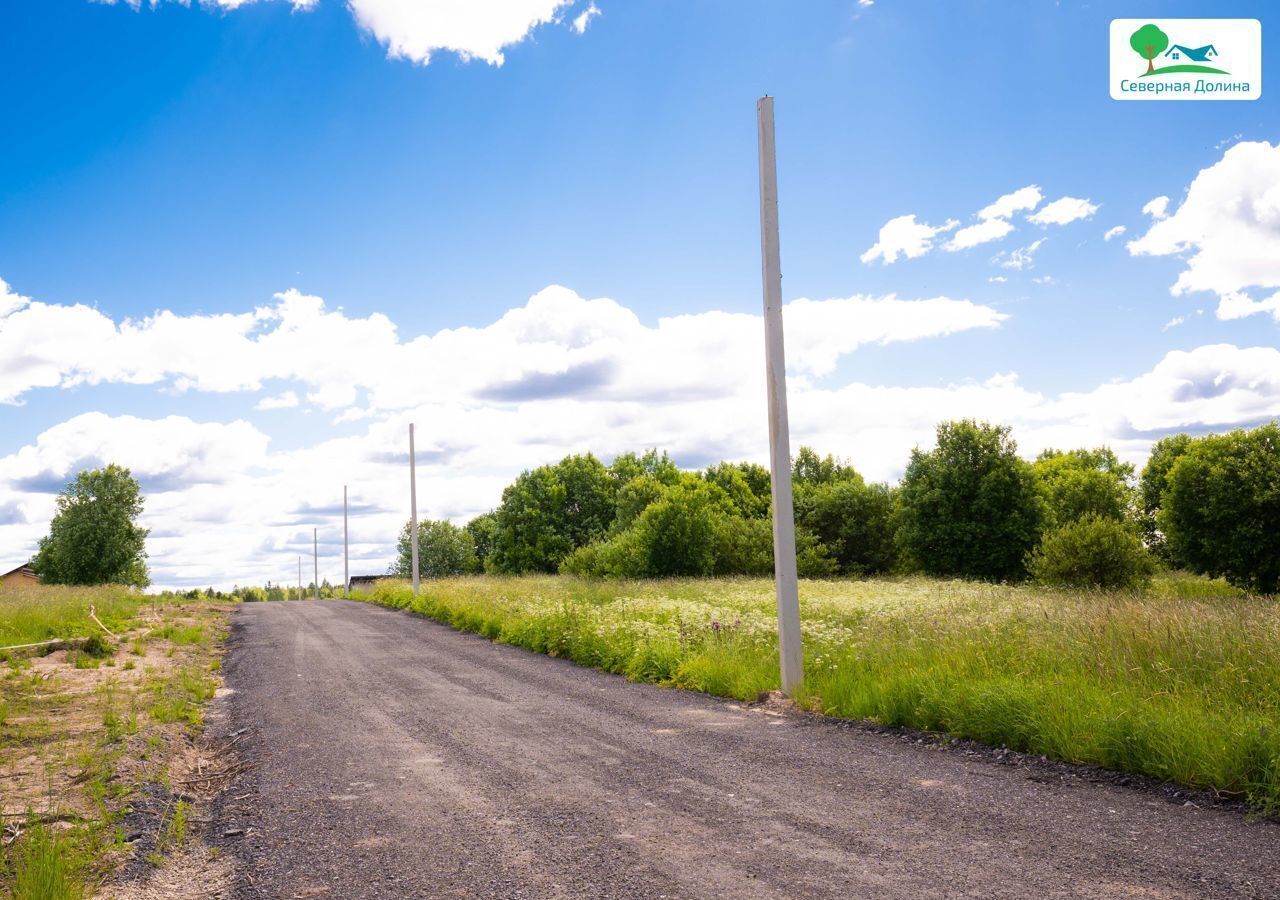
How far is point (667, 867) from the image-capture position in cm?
465

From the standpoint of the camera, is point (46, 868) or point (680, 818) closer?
point (46, 868)

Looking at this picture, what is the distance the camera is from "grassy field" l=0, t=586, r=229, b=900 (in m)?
4.97

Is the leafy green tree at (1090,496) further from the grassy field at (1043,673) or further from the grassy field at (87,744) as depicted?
the grassy field at (87,744)

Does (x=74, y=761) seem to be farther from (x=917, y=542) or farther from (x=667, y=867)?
(x=917, y=542)

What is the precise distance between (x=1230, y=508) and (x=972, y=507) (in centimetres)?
1403

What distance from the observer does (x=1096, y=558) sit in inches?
1099

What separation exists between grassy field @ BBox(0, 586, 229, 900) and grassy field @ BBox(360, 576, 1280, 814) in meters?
6.58

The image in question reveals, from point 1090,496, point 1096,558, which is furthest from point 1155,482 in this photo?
point 1096,558

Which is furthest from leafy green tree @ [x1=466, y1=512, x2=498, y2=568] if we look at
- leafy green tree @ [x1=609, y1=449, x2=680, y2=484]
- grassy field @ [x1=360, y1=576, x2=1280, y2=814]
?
grassy field @ [x1=360, y1=576, x2=1280, y2=814]

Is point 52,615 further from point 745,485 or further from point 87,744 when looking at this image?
point 745,485

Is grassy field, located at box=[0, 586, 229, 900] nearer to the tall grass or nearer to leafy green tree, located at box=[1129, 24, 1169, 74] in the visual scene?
the tall grass

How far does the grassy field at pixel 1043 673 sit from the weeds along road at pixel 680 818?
53 cm

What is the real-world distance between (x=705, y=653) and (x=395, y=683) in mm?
4901

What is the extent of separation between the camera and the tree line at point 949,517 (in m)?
28.5
